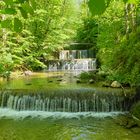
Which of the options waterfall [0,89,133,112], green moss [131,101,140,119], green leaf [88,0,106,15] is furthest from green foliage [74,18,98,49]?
green leaf [88,0,106,15]

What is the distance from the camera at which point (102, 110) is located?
32.7 feet

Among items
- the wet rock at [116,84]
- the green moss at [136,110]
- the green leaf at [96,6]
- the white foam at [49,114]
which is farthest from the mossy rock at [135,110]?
the green leaf at [96,6]

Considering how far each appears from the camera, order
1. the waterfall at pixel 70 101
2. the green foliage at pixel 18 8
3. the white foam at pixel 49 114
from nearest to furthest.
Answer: the green foliage at pixel 18 8 → the white foam at pixel 49 114 → the waterfall at pixel 70 101

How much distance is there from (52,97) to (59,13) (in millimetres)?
12213

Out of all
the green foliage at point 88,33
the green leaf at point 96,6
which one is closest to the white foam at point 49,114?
the green leaf at point 96,6

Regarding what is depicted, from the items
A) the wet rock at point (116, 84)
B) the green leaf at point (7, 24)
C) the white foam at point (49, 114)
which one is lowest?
the white foam at point (49, 114)

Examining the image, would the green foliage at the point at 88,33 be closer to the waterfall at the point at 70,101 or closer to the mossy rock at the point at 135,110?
the waterfall at the point at 70,101

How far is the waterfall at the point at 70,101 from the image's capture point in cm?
1001

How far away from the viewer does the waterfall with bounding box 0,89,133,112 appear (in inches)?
394

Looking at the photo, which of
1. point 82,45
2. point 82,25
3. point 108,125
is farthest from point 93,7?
point 82,25

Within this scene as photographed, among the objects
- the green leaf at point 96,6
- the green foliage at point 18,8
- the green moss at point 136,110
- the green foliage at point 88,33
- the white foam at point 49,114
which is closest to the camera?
the green leaf at point 96,6

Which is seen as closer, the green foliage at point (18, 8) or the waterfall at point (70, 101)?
the green foliage at point (18, 8)

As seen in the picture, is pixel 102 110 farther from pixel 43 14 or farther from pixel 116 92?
pixel 43 14

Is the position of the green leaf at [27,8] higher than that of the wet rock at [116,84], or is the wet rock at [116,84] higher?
the green leaf at [27,8]
